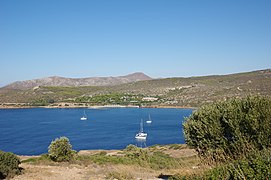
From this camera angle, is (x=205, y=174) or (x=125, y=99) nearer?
(x=205, y=174)

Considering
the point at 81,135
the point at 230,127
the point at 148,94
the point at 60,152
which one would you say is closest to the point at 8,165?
the point at 60,152

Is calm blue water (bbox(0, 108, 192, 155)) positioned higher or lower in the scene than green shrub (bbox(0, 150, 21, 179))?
lower

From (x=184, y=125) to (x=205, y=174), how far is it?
6.05 meters

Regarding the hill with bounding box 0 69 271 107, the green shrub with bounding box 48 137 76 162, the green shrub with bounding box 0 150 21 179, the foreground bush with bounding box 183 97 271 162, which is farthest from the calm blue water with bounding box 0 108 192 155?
the foreground bush with bounding box 183 97 271 162

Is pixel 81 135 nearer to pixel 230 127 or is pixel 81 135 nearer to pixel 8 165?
pixel 8 165

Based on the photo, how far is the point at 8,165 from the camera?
543 inches

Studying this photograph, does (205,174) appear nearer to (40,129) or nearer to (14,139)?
(14,139)

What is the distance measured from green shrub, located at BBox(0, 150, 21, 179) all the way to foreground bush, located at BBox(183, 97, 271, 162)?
25.6 feet

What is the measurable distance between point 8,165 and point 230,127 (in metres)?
10.0

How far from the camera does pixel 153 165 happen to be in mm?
16062

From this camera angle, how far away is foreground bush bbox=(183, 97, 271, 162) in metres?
8.88

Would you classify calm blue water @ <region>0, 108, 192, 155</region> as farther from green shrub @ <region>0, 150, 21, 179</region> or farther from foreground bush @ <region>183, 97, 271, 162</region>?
foreground bush @ <region>183, 97, 271, 162</region>

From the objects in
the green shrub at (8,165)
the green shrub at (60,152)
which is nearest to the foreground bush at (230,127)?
the green shrub at (8,165)

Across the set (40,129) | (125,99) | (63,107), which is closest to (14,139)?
(40,129)
